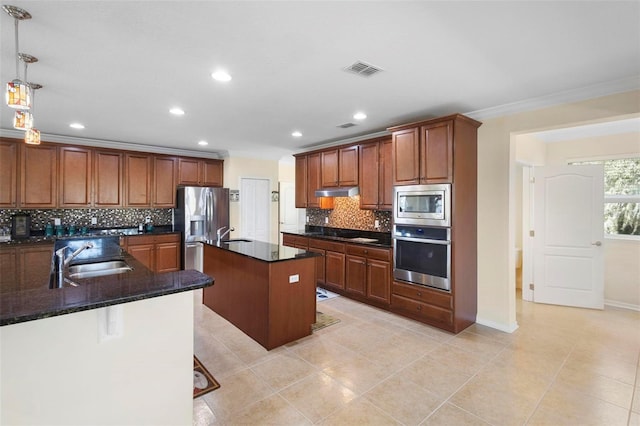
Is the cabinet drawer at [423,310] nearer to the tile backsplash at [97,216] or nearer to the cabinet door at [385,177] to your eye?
the cabinet door at [385,177]

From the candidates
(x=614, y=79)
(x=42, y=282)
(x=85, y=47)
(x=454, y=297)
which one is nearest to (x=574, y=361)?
(x=454, y=297)

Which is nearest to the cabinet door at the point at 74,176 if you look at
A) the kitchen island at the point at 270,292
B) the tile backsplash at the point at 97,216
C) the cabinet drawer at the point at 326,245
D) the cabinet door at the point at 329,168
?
the tile backsplash at the point at 97,216

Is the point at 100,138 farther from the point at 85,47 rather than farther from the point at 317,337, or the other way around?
the point at 317,337

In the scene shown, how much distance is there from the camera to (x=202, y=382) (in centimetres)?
252

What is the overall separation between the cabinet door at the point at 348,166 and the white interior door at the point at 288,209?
3.74 m

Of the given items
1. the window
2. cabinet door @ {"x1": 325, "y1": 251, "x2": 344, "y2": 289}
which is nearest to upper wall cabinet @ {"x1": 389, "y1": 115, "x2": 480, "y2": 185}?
cabinet door @ {"x1": 325, "y1": 251, "x2": 344, "y2": 289}

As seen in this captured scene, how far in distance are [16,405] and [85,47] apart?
2244 mm

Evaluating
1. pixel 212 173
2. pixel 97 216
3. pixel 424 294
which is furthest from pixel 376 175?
pixel 97 216

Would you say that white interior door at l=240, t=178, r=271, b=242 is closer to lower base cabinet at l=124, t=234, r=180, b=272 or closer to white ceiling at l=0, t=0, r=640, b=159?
lower base cabinet at l=124, t=234, r=180, b=272

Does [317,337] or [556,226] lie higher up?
[556,226]

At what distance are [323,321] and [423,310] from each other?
122cm

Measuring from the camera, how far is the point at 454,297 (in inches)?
136

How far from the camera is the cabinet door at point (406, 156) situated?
3783 mm

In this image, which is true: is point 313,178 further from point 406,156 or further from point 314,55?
point 314,55
